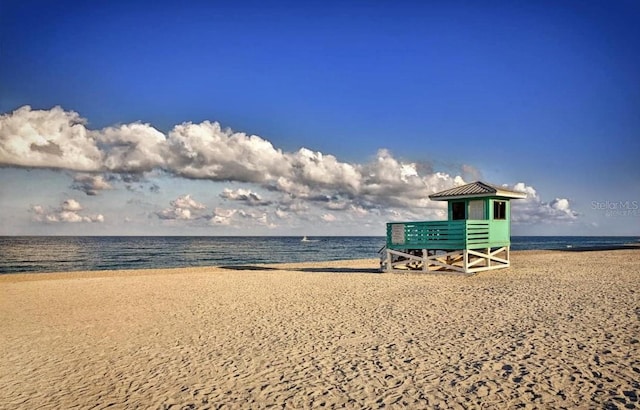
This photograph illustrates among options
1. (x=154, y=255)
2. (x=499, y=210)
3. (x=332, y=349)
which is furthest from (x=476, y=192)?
(x=154, y=255)

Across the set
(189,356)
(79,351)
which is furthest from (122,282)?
(189,356)

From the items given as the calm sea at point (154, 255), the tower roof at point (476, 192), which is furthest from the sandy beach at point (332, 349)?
the calm sea at point (154, 255)

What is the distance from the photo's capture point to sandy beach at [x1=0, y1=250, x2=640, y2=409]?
5.92 meters

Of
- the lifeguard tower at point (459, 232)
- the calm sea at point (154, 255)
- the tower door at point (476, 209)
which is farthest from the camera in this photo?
the calm sea at point (154, 255)

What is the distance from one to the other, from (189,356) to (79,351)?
8.01 ft

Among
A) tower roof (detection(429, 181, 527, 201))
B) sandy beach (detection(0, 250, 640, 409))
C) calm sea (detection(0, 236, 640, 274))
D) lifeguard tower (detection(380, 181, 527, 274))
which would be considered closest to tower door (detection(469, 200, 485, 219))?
lifeguard tower (detection(380, 181, 527, 274))

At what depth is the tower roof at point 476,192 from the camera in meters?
19.8

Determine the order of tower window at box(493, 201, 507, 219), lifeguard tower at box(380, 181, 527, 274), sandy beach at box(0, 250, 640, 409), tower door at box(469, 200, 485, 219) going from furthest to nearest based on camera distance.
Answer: tower window at box(493, 201, 507, 219) → tower door at box(469, 200, 485, 219) → lifeguard tower at box(380, 181, 527, 274) → sandy beach at box(0, 250, 640, 409)

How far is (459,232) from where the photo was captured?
19.3 meters

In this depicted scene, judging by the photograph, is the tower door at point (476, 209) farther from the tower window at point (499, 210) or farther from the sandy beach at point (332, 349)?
the sandy beach at point (332, 349)

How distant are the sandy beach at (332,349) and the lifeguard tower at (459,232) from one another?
14.5ft

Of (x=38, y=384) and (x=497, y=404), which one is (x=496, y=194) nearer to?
(x=497, y=404)

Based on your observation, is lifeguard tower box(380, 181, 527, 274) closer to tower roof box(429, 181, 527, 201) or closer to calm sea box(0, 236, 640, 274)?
tower roof box(429, 181, 527, 201)

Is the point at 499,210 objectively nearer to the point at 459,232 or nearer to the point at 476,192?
the point at 476,192
